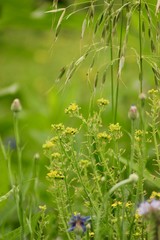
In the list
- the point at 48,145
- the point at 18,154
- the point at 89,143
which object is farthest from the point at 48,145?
the point at 18,154

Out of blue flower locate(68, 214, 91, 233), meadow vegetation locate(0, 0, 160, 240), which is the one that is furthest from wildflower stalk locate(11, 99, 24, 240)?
blue flower locate(68, 214, 91, 233)

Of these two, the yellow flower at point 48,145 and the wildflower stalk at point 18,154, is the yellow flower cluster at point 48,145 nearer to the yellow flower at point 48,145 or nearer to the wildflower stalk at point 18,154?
the yellow flower at point 48,145

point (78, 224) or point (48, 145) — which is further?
point (48, 145)

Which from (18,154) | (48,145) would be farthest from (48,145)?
(18,154)

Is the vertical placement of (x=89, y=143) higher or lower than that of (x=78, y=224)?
higher

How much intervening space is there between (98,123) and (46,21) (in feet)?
5.92

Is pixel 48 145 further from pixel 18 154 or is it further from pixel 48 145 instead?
pixel 18 154

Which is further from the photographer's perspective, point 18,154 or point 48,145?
point 48,145

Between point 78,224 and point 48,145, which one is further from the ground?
point 48,145

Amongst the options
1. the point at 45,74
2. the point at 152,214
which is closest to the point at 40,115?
the point at 152,214

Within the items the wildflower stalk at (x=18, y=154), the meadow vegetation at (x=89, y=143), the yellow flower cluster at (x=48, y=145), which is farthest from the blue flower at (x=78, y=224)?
the yellow flower cluster at (x=48, y=145)

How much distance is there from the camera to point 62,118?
3484 mm

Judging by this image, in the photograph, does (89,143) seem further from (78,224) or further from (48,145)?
(78,224)

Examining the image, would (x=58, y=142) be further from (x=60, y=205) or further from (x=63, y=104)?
(x=63, y=104)
